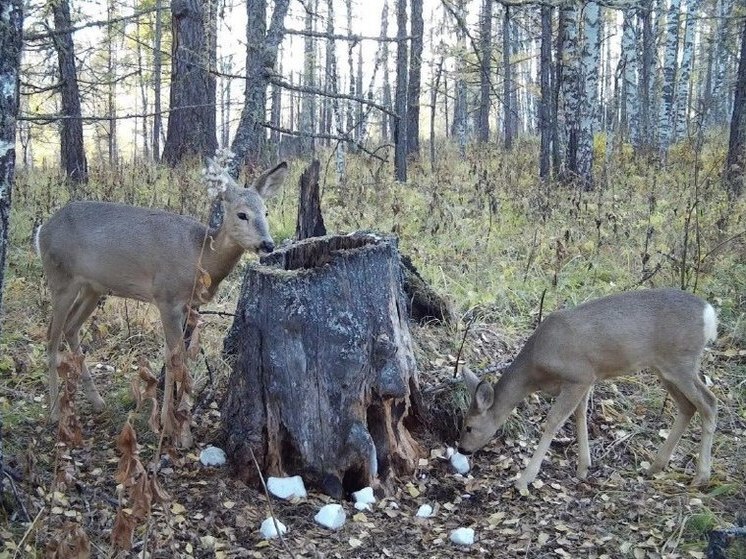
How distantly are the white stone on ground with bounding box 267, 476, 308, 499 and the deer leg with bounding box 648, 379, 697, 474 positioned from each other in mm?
2113

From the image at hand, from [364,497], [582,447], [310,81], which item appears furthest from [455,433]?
[310,81]

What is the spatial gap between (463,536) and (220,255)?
245 centimetres

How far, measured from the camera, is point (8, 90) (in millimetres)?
3152

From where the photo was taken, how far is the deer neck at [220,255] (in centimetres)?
522

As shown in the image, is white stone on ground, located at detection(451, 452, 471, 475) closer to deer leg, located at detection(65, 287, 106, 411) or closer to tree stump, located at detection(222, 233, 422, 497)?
tree stump, located at detection(222, 233, 422, 497)

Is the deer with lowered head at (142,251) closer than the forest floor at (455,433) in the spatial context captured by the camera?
No

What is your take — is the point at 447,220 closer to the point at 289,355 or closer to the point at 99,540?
the point at 289,355

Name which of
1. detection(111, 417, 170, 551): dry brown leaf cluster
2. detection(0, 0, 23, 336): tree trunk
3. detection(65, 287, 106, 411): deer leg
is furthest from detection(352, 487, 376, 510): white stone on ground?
detection(65, 287, 106, 411): deer leg

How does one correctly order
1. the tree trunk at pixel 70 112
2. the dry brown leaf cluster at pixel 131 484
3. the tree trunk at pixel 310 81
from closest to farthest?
1. the dry brown leaf cluster at pixel 131 484
2. the tree trunk at pixel 310 81
3. the tree trunk at pixel 70 112

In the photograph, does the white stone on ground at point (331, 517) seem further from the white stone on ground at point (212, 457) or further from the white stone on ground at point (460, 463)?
the white stone on ground at point (460, 463)

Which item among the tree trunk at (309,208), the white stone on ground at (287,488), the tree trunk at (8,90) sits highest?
the tree trunk at (8,90)

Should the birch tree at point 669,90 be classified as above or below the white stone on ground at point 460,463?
above

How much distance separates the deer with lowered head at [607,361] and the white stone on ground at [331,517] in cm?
104

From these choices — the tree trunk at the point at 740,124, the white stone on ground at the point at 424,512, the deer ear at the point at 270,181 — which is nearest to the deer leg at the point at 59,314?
the deer ear at the point at 270,181
